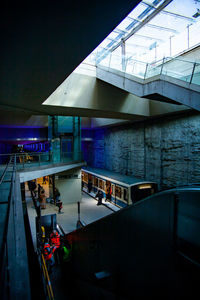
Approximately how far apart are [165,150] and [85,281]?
33.6 feet

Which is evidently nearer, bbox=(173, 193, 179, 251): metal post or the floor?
bbox=(173, 193, 179, 251): metal post

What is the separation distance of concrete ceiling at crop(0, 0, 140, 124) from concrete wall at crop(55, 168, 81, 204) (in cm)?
1212

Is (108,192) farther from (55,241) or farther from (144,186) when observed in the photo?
(55,241)

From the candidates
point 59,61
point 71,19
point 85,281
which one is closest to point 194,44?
point 59,61

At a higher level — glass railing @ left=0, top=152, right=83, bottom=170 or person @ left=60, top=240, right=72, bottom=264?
glass railing @ left=0, top=152, right=83, bottom=170

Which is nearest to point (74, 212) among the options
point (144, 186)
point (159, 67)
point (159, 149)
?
point (144, 186)

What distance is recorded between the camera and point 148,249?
309cm

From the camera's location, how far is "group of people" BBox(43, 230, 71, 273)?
724 centimetres

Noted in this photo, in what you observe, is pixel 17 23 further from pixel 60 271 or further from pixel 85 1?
pixel 60 271

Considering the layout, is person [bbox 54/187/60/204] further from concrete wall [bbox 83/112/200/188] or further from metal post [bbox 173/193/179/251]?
metal post [bbox 173/193/179/251]

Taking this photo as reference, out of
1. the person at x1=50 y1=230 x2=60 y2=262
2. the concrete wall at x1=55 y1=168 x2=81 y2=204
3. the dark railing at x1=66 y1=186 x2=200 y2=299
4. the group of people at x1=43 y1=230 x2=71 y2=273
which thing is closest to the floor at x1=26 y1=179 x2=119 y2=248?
the concrete wall at x1=55 y1=168 x2=81 y2=204

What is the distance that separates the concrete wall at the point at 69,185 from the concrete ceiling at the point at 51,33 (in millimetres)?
12120

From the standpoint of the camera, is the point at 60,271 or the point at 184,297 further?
the point at 60,271

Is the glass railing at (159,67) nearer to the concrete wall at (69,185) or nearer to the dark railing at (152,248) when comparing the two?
the dark railing at (152,248)
